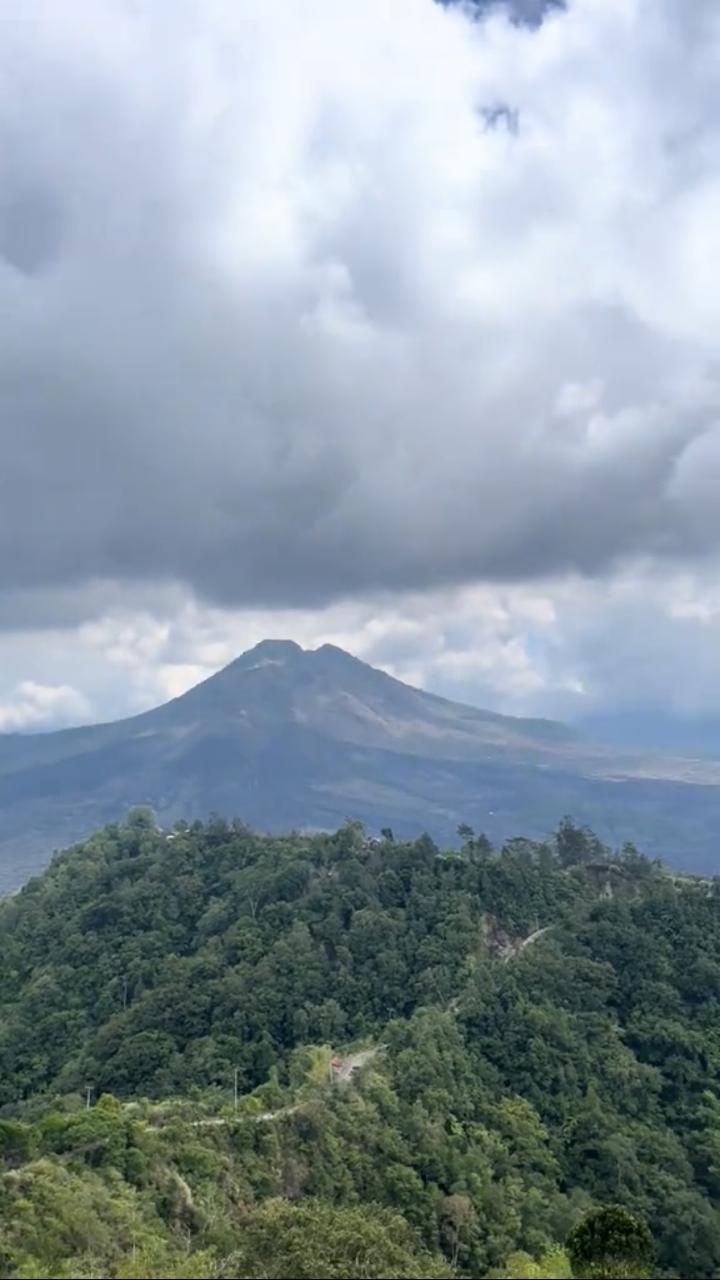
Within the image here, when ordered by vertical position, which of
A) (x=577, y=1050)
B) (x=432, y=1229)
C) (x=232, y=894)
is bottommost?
(x=432, y=1229)

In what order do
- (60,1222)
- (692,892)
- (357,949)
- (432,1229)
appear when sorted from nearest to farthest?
(60,1222) → (432,1229) → (357,949) → (692,892)

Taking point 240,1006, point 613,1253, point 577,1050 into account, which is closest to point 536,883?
point 577,1050

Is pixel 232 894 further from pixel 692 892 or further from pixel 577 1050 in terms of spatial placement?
pixel 692 892

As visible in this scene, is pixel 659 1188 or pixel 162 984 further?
pixel 162 984

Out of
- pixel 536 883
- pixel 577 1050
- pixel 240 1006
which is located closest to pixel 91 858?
pixel 240 1006

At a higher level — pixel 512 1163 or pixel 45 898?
pixel 45 898

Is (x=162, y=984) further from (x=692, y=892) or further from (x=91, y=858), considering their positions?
(x=692, y=892)

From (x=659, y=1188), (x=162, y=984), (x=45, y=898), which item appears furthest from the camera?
(x=45, y=898)
